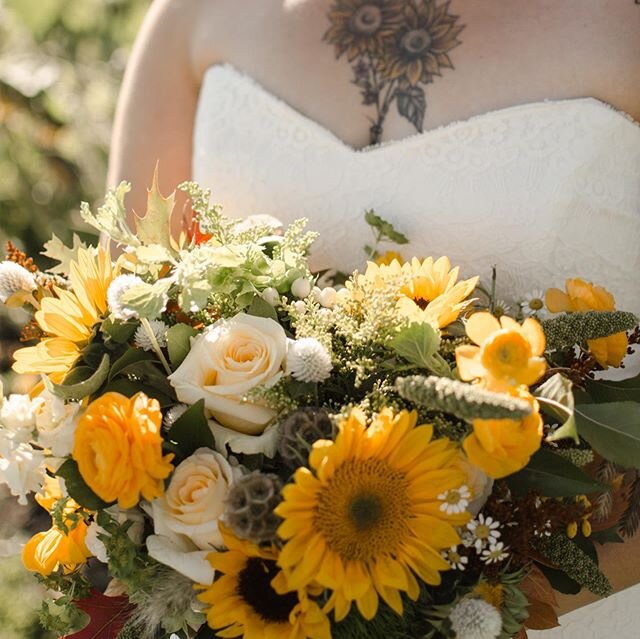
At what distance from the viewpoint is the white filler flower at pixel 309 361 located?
2.89 feet

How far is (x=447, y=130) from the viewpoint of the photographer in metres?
1.37

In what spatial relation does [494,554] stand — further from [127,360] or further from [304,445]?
[127,360]

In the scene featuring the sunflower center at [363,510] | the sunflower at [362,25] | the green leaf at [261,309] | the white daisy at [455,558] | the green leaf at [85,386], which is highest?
the sunflower at [362,25]

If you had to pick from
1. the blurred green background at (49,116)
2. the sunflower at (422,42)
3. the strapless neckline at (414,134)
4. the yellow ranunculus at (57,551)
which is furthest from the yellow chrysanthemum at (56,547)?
the blurred green background at (49,116)

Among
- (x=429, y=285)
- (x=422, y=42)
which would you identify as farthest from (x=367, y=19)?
(x=429, y=285)

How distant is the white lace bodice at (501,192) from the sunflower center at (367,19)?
192mm

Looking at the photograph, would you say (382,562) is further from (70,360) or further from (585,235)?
(585,235)

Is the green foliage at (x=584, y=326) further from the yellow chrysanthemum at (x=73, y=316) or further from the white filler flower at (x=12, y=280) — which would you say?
the white filler flower at (x=12, y=280)

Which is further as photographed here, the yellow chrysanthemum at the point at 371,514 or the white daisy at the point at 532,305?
the white daisy at the point at 532,305

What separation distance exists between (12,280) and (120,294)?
0.72 ft

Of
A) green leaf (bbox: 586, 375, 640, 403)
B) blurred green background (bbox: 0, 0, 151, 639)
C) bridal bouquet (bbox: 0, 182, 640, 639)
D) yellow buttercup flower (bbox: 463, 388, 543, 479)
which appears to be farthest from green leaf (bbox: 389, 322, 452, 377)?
blurred green background (bbox: 0, 0, 151, 639)

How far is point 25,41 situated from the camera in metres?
3.00

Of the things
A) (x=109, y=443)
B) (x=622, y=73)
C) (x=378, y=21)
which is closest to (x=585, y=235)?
(x=622, y=73)

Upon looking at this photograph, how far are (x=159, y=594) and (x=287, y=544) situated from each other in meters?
0.20
